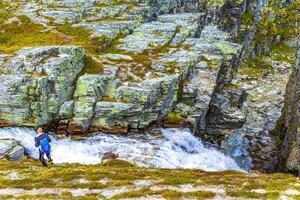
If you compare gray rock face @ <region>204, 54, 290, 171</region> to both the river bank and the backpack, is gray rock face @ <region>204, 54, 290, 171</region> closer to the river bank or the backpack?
the river bank

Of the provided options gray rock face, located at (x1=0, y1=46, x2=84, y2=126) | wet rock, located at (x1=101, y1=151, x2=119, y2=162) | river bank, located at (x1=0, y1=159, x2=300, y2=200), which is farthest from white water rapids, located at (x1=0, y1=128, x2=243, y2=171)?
river bank, located at (x1=0, y1=159, x2=300, y2=200)

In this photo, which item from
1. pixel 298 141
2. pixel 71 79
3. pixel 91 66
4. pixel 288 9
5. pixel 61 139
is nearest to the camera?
pixel 298 141

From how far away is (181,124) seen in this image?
50.2 m

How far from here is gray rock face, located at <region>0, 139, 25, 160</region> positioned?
38812 millimetres

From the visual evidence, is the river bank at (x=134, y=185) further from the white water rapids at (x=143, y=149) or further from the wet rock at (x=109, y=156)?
the white water rapids at (x=143, y=149)

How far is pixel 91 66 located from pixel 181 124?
1506 cm

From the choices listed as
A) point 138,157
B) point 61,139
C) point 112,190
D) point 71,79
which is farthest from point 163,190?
point 71,79

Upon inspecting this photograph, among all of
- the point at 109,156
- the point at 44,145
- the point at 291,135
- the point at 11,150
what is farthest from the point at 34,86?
the point at 291,135

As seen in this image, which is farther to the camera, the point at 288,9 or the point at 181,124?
the point at 288,9

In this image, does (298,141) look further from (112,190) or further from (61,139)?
(61,139)

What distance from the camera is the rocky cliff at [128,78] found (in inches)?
1844

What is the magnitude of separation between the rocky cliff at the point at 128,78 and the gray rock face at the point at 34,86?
119 mm

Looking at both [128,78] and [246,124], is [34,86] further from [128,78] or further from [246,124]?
[246,124]

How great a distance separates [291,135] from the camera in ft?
144
